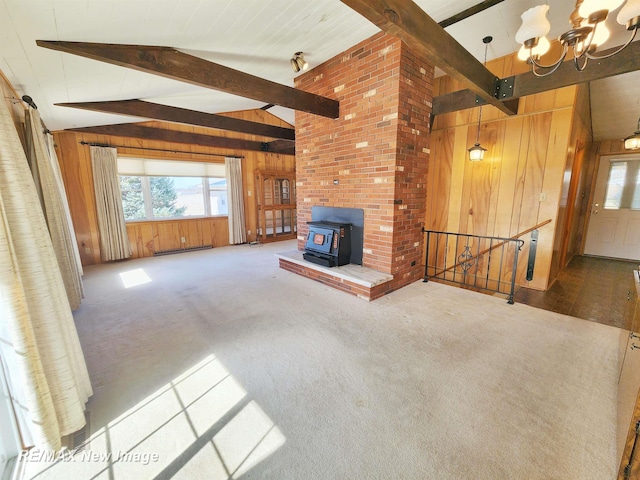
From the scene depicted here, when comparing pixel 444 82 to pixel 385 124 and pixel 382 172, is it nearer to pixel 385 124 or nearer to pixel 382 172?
pixel 385 124

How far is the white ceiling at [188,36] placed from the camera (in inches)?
65.0

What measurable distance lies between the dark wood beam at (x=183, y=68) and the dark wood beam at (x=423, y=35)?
5.03 feet

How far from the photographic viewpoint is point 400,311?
2840mm

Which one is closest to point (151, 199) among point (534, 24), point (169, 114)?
point (169, 114)

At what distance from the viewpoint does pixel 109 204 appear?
5031 mm

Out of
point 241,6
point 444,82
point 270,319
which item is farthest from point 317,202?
point 444,82

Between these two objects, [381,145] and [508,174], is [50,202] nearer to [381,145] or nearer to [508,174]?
[381,145]

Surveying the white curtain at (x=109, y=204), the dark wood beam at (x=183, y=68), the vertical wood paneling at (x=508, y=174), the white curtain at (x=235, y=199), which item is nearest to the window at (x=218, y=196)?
the white curtain at (x=235, y=199)

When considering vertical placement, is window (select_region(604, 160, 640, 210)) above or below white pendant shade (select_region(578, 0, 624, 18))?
below

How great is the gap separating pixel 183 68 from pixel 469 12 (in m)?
2.98

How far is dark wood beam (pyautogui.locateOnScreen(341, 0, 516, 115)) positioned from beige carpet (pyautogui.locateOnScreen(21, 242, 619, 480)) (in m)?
2.33

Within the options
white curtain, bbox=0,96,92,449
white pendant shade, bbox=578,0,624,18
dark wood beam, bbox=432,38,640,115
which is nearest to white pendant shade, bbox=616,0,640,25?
white pendant shade, bbox=578,0,624,18

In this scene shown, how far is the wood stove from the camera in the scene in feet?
11.5

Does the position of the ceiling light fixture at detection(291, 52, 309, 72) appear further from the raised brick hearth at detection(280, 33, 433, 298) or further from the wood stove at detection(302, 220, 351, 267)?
the wood stove at detection(302, 220, 351, 267)
